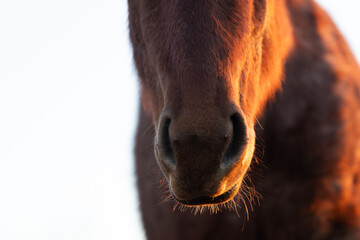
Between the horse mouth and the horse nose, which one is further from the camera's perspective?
the horse mouth

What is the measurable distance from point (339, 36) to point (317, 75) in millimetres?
584

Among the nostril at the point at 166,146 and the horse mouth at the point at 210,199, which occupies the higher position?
the nostril at the point at 166,146

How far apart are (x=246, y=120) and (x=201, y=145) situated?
0.39 m

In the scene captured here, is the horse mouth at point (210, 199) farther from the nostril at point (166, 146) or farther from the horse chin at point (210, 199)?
the nostril at point (166, 146)

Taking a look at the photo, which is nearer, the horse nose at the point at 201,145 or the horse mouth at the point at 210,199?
the horse nose at the point at 201,145

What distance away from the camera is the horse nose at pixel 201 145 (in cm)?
214

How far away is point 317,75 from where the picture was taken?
373cm

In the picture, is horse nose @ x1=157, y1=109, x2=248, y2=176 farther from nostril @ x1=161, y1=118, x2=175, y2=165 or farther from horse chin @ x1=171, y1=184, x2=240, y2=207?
horse chin @ x1=171, y1=184, x2=240, y2=207

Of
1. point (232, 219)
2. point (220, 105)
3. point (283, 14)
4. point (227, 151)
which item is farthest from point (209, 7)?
point (232, 219)

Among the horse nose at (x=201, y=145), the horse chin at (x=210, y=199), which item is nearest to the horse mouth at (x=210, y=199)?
the horse chin at (x=210, y=199)

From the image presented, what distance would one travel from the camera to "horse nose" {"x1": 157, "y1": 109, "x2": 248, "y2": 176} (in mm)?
2143

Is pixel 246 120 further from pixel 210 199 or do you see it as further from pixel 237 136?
pixel 210 199

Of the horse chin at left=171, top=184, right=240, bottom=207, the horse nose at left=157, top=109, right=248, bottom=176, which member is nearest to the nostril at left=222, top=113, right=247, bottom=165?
the horse nose at left=157, top=109, right=248, bottom=176

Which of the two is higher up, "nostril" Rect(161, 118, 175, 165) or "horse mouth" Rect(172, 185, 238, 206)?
"nostril" Rect(161, 118, 175, 165)
